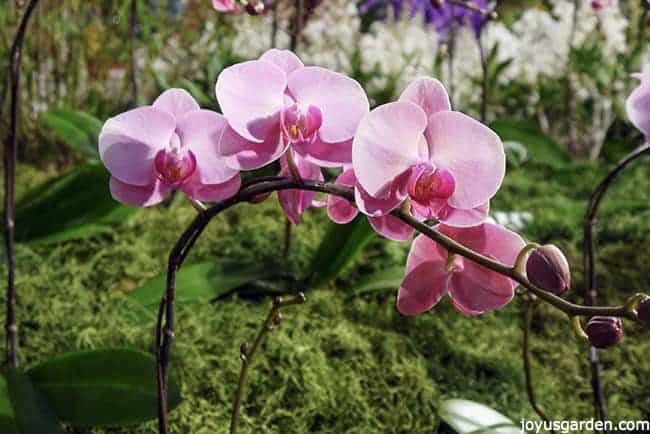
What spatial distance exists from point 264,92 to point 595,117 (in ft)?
6.70

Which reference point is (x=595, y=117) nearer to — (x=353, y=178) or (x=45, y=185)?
(x=45, y=185)

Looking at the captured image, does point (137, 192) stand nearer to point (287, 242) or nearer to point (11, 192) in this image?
point (11, 192)

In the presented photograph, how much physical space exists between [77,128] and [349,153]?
1.07 meters

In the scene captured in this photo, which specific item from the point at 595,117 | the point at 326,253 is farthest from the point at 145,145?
the point at 595,117

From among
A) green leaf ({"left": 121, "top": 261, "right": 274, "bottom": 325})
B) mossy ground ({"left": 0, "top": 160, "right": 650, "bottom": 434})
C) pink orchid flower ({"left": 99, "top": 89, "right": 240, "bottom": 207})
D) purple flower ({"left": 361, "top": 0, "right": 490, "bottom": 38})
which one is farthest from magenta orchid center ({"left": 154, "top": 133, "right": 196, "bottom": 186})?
purple flower ({"left": 361, "top": 0, "right": 490, "bottom": 38})

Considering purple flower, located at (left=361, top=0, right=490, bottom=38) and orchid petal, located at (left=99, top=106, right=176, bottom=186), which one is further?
purple flower, located at (left=361, top=0, right=490, bottom=38)

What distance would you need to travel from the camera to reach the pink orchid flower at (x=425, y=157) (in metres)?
0.40

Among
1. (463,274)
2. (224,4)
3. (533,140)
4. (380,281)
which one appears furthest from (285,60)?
(533,140)

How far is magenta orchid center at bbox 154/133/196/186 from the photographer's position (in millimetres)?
455

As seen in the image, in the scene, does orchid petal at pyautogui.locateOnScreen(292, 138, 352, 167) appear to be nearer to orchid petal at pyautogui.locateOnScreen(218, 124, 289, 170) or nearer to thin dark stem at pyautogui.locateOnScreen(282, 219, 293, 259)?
orchid petal at pyautogui.locateOnScreen(218, 124, 289, 170)

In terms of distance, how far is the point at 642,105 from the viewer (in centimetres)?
44

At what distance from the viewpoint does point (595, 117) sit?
2293 millimetres

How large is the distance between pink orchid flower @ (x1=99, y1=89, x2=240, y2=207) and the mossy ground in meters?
0.33

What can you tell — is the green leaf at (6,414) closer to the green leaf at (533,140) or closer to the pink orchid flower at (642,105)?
the pink orchid flower at (642,105)
